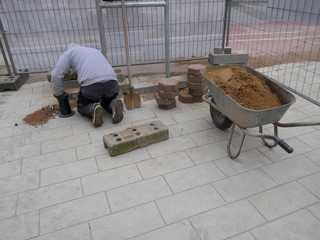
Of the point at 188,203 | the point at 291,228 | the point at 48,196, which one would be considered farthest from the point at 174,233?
the point at 48,196

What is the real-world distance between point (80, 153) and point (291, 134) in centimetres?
290

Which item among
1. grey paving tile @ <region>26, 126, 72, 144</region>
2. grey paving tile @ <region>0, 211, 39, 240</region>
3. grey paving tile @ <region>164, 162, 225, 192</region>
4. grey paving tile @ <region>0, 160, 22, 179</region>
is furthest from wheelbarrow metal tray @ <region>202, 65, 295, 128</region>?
grey paving tile @ <region>0, 160, 22, 179</region>

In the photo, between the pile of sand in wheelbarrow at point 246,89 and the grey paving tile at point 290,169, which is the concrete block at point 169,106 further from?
the grey paving tile at point 290,169

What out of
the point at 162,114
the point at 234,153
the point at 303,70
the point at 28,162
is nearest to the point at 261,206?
the point at 234,153

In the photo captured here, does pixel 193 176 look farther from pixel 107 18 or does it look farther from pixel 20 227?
pixel 107 18

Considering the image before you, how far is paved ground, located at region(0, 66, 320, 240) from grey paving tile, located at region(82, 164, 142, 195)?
1cm

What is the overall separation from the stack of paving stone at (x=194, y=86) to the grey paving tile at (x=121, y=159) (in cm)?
158

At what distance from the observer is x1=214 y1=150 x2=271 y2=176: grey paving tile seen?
3.09 metres

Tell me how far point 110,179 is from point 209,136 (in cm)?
151

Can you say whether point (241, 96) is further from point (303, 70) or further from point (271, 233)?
point (303, 70)

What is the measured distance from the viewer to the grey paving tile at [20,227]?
238 cm

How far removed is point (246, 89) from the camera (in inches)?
124

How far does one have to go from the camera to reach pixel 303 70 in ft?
19.6

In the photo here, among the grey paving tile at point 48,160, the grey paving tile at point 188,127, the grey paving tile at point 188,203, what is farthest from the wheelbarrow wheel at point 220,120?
the grey paving tile at point 48,160
